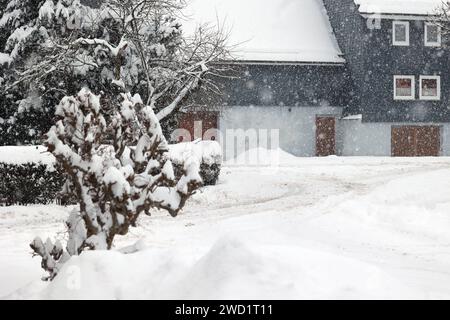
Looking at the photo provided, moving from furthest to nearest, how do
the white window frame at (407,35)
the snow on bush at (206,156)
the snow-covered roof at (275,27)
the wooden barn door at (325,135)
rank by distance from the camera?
the wooden barn door at (325,135) → the white window frame at (407,35) → the snow-covered roof at (275,27) → the snow on bush at (206,156)

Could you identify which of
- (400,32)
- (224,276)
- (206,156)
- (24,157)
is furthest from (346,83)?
(224,276)

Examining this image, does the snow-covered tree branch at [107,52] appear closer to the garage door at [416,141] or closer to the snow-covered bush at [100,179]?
the snow-covered bush at [100,179]

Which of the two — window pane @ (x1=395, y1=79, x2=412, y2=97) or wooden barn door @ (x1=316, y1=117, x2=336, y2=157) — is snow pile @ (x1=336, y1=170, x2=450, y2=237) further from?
window pane @ (x1=395, y1=79, x2=412, y2=97)

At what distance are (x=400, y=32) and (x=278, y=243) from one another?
2646cm

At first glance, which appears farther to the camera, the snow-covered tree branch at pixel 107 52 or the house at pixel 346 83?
the house at pixel 346 83

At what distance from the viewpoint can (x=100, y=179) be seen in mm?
6113

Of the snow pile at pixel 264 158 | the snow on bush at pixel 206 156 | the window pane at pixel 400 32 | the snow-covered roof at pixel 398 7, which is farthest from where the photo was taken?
the window pane at pixel 400 32

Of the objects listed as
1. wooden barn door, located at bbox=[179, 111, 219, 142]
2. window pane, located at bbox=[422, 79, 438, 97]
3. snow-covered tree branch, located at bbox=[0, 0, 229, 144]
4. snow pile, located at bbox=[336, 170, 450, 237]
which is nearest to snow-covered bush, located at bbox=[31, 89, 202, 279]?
snow pile, located at bbox=[336, 170, 450, 237]

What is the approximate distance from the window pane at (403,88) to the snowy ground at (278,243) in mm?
9602

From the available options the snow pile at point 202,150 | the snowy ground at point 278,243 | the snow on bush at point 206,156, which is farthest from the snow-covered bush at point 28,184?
the snow on bush at point 206,156

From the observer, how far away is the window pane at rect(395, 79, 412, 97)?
33406 millimetres

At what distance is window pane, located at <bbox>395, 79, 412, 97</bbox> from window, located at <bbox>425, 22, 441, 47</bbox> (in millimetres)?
2321

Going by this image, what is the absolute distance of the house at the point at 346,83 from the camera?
32322 mm

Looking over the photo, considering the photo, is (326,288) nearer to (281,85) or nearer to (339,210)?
(339,210)
